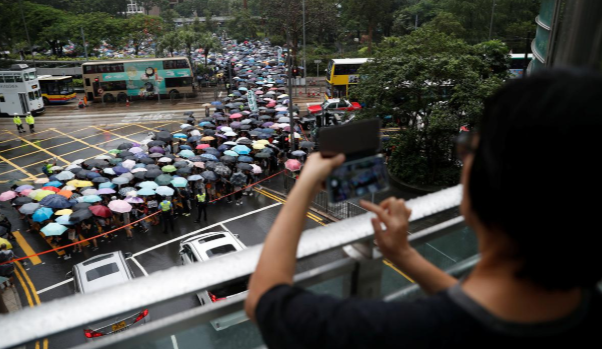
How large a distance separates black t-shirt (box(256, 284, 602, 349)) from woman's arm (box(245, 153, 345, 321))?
87 millimetres

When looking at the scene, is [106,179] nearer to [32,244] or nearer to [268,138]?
[32,244]

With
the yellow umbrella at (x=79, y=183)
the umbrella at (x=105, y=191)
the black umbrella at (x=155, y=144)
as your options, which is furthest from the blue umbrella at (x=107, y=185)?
the black umbrella at (x=155, y=144)

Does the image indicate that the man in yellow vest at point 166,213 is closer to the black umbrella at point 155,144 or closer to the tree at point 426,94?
the black umbrella at point 155,144

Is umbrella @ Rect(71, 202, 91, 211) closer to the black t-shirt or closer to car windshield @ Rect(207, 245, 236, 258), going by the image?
car windshield @ Rect(207, 245, 236, 258)

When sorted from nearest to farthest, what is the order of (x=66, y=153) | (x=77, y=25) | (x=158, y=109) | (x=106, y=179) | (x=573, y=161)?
(x=573, y=161) < (x=106, y=179) < (x=66, y=153) < (x=158, y=109) < (x=77, y=25)

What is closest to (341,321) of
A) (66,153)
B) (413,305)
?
(413,305)

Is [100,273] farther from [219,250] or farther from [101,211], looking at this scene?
[101,211]

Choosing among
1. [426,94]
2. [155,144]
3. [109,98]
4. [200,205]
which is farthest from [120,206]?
[109,98]

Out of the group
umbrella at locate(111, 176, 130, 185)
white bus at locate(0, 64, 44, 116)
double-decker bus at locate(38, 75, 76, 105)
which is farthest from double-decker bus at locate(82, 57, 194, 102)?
umbrella at locate(111, 176, 130, 185)

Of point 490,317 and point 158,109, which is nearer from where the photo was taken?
point 490,317

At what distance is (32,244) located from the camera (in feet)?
41.7

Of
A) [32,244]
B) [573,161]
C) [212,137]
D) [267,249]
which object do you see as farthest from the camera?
[212,137]

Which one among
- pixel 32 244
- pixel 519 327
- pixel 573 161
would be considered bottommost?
pixel 32 244

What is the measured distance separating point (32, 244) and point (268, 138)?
9.67 metres
